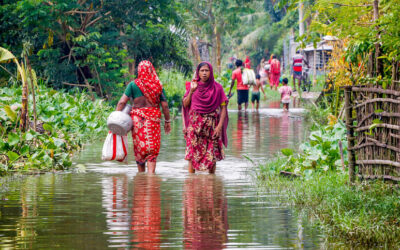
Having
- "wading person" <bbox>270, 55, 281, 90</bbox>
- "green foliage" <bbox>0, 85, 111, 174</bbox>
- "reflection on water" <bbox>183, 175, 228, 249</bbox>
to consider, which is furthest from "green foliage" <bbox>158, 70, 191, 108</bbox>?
"reflection on water" <bbox>183, 175, 228, 249</bbox>

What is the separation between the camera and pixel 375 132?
302 inches

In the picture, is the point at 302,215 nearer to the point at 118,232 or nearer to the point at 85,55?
the point at 118,232

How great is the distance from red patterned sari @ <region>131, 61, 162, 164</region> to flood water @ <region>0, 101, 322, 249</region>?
402 millimetres

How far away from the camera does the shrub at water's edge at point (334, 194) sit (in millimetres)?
6137

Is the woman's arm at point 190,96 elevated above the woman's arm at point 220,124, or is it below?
above

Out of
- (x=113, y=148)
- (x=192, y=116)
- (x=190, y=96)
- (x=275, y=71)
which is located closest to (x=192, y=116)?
(x=192, y=116)

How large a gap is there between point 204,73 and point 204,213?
324 cm

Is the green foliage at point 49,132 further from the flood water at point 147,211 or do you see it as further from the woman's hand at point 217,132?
the woman's hand at point 217,132

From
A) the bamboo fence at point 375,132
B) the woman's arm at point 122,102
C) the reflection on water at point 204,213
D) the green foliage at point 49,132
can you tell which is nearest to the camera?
the reflection on water at point 204,213

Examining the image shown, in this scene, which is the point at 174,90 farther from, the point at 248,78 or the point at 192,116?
the point at 192,116

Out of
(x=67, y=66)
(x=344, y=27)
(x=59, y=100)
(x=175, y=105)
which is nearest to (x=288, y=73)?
(x=175, y=105)

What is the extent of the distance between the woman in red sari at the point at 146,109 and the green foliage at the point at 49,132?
1288 mm

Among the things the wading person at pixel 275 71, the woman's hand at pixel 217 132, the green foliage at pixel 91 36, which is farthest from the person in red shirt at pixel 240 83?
the wading person at pixel 275 71

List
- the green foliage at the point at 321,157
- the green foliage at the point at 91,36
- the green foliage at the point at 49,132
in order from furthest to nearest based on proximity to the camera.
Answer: the green foliage at the point at 91,36 < the green foliage at the point at 49,132 < the green foliage at the point at 321,157
